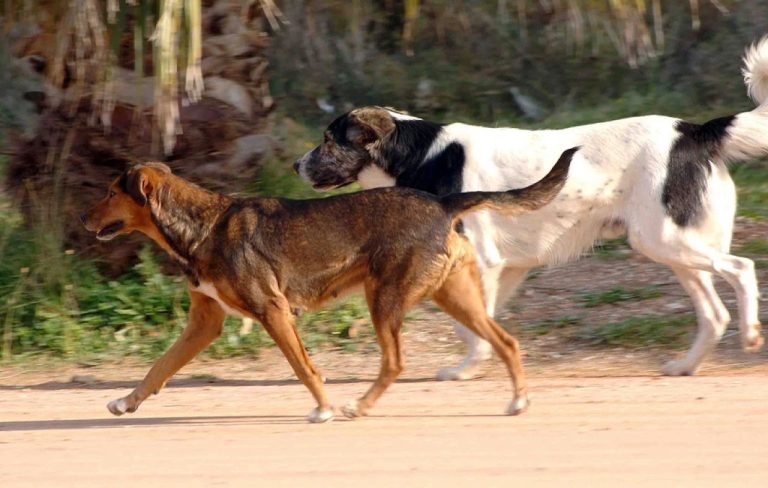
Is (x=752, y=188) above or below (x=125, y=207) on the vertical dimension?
below

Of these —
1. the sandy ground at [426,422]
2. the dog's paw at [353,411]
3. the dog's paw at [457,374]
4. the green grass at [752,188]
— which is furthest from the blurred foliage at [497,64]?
the dog's paw at [353,411]

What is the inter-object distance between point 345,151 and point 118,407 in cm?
235

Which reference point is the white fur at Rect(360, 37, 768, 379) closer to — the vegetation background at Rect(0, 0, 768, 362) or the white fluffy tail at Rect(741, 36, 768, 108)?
the white fluffy tail at Rect(741, 36, 768, 108)

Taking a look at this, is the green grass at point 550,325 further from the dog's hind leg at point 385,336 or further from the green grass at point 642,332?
the dog's hind leg at point 385,336

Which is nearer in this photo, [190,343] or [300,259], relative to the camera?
[300,259]

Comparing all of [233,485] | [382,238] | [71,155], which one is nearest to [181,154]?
[71,155]

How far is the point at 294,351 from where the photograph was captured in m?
6.65

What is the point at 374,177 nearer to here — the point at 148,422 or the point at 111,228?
the point at 111,228

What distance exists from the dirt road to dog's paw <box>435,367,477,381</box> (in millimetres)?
127

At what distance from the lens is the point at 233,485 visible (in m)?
5.32

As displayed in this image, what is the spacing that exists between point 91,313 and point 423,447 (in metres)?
3.86

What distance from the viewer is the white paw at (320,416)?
21.8 ft

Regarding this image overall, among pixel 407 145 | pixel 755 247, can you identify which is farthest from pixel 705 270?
pixel 755 247

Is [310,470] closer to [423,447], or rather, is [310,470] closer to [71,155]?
[423,447]
